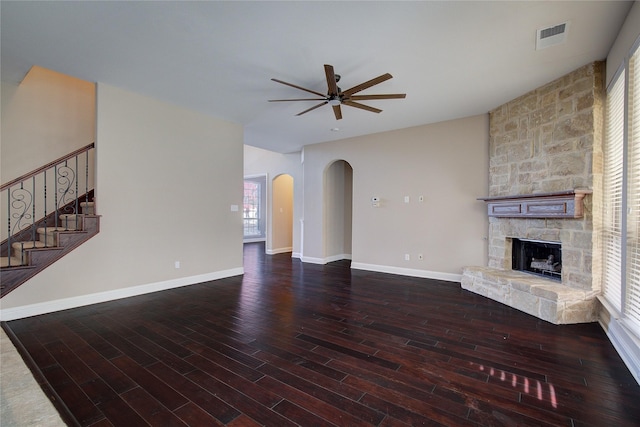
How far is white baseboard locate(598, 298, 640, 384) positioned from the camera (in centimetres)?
224

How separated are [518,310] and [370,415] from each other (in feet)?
9.50

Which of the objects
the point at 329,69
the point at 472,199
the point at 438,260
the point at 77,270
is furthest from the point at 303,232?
the point at 329,69

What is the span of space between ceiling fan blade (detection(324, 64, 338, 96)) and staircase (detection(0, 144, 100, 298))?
3335 mm

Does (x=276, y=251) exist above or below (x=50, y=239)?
below

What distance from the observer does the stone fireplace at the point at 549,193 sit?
330 centimetres

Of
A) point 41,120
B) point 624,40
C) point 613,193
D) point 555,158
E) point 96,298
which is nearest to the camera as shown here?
point 624,40

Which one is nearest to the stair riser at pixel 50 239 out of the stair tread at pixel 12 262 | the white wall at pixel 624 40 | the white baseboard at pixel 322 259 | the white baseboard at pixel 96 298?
the stair tread at pixel 12 262

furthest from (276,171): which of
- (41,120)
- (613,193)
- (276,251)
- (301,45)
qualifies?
(613,193)

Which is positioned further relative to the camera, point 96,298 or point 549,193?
point 96,298

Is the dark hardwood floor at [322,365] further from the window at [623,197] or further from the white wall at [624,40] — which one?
the white wall at [624,40]

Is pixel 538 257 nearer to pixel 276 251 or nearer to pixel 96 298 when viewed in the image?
pixel 96 298

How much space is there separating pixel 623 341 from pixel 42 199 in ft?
22.9

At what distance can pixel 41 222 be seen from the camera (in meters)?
4.25

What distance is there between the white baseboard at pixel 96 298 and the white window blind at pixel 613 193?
5378 millimetres
